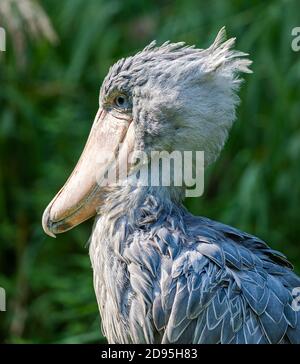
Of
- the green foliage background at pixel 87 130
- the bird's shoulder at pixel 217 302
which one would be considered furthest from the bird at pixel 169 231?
the green foliage background at pixel 87 130

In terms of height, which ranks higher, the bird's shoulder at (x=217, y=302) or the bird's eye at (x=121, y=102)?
the bird's eye at (x=121, y=102)

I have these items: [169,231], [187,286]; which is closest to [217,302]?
[187,286]

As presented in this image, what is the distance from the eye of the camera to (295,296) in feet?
9.17

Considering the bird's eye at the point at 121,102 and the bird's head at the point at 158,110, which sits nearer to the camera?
the bird's head at the point at 158,110

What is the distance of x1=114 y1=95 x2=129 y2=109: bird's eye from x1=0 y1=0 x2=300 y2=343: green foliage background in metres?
1.54

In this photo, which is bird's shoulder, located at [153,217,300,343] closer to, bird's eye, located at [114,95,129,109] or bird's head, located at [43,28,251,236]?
bird's head, located at [43,28,251,236]

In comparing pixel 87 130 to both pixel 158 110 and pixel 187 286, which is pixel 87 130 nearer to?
pixel 158 110

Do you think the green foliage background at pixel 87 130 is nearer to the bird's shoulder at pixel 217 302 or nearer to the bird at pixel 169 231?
the bird at pixel 169 231

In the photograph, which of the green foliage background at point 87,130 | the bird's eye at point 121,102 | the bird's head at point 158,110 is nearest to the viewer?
the bird's head at point 158,110

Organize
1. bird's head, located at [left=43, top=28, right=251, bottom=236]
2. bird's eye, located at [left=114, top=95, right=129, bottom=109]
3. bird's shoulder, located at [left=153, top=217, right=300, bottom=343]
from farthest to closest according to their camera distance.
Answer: bird's eye, located at [left=114, top=95, right=129, bottom=109]
bird's head, located at [left=43, top=28, right=251, bottom=236]
bird's shoulder, located at [left=153, top=217, right=300, bottom=343]

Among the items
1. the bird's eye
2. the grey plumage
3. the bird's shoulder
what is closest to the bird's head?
the bird's eye

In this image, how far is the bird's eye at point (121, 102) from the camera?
2.94 meters

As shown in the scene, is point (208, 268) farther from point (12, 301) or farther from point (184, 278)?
point (12, 301)

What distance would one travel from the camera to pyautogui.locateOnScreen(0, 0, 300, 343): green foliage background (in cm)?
471
